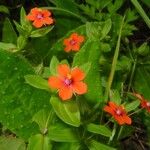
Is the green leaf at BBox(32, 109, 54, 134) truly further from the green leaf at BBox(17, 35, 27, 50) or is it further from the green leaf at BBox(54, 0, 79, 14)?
the green leaf at BBox(54, 0, 79, 14)

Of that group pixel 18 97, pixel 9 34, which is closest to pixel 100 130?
pixel 18 97

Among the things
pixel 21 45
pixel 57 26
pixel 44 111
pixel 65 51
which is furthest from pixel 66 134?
pixel 57 26

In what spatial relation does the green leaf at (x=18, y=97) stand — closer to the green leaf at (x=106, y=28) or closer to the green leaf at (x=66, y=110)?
the green leaf at (x=66, y=110)

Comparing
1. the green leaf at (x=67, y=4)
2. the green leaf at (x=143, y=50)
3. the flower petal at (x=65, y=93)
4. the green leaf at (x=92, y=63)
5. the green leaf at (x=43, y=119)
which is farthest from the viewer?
the green leaf at (x=67, y=4)

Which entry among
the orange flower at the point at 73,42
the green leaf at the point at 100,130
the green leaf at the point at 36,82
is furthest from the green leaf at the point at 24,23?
the green leaf at the point at 100,130

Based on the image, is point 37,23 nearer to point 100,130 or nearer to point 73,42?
point 73,42

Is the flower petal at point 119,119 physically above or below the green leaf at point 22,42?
below
